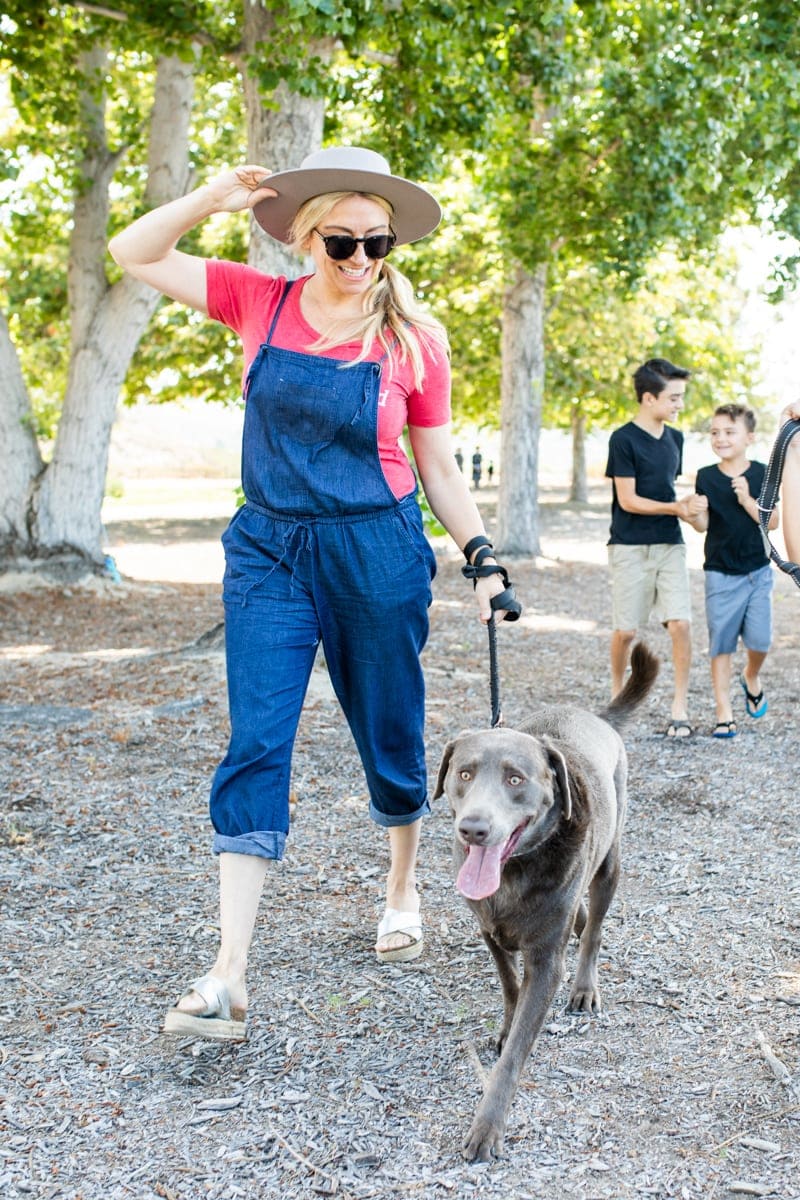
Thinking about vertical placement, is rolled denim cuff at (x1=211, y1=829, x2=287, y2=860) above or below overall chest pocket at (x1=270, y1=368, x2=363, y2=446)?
below

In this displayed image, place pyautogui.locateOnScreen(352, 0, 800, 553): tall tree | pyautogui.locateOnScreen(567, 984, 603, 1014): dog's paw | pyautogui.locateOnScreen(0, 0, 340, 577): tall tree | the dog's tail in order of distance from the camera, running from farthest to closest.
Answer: pyautogui.locateOnScreen(0, 0, 340, 577): tall tree → pyautogui.locateOnScreen(352, 0, 800, 553): tall tree → the dog's tail → pyautogui.locateOnScreen(567, 984, 603, 1014): dog's paw

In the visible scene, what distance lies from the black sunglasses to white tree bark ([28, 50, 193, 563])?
1050 centimetres

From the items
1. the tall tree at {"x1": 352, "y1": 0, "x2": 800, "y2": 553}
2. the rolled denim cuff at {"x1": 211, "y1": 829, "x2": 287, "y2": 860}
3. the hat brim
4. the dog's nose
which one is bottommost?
the rolled denim cuff at {"x1": 211, "y1": 829, "x2": 287, "y2": 860}

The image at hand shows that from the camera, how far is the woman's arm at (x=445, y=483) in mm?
3760

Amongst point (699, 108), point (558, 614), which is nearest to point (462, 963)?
point (558, 614)

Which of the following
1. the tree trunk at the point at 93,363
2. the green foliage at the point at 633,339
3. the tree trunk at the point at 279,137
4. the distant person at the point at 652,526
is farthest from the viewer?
the green foliage at the point at 633,339

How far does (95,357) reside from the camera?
44.4ft

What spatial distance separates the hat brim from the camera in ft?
11.4

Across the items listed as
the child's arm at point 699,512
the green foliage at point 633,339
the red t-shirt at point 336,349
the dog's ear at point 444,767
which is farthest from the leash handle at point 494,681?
A: the green foliage at point 633,339

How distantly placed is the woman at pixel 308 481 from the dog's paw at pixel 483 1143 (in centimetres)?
81

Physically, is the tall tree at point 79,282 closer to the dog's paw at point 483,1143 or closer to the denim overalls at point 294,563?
the denim overalls at point 294,563

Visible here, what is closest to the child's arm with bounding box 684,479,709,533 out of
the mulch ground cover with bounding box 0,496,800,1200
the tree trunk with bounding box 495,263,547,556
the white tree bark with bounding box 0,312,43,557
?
the mulch ground cover with bounding box 0,496,800,1200

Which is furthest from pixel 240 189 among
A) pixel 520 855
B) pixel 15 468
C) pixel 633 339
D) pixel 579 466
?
pixel 579 466

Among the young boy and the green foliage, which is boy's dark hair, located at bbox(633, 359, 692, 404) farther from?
the green foliage
